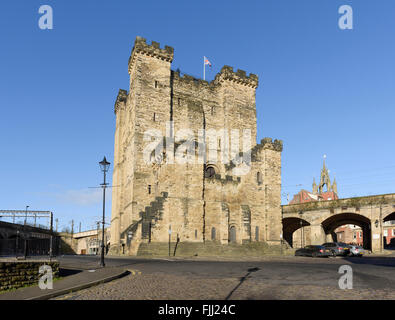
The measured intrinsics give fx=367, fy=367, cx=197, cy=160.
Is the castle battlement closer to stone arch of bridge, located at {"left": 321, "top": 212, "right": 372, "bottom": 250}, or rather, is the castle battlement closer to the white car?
the white car

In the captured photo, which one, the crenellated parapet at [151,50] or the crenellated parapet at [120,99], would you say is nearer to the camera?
the crenellated parapet at [151,50]

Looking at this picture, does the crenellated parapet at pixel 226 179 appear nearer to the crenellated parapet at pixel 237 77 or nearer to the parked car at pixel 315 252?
the parked car at pixel 315 252

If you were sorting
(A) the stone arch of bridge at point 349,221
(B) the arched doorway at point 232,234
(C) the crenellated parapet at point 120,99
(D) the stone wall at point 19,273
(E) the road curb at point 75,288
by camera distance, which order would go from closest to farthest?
(E) the road curb at point 75,288 → (D) the stone wall at point 19,273 → (B) the arched doorway at point 232,234 → (C) the crenellated parapet at point 120,99 → (A) the stone arch of bridge at point 349,221

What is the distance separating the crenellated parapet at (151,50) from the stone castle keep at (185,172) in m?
0.10

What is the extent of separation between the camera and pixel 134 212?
3356cm

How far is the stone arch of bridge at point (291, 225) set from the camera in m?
49.7

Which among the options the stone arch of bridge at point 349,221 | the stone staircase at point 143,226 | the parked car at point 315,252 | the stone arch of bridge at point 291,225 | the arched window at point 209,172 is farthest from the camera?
the stone arch of bridge at point 291,225

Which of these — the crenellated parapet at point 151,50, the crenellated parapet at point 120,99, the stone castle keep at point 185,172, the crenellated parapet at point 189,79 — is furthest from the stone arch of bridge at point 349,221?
the crenellated parapet at point 120,99

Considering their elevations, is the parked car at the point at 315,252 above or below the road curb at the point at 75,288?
below

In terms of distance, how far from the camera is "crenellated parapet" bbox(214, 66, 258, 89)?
146 feet

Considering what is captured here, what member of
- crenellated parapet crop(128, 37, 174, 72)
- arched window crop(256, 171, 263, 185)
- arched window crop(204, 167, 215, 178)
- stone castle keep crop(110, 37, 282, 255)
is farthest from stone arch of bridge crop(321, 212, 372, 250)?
crenellated parapet crop(128, 37, 174, 72)

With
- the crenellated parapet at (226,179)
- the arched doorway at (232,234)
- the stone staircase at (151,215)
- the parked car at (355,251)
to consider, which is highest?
the crenellated parapet at (226,179)
